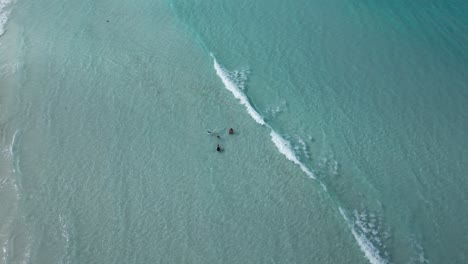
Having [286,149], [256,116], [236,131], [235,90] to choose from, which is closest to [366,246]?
[286,149]

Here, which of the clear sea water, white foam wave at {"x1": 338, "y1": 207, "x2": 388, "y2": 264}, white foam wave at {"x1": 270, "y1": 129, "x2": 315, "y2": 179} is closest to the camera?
white foam wave at {"x1": 338, "y1": 207, "x2": 388, "y2": 264}

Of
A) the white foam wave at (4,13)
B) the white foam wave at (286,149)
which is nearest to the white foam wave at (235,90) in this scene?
the white foam wave at (286,149)

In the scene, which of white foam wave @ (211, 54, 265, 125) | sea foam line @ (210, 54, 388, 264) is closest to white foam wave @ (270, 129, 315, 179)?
sea foam line @ (210, 54, 388, 264)

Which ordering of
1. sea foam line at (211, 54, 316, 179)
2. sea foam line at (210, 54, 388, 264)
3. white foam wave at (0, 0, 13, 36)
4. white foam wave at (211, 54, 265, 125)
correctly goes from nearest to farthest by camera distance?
1. sea foam line at (210, 54, 388, 264)
2. sea foam line at (211, 54, 316, 179)
3. white foam wave at (211, 54, 265, 125)
4. white foam wave at (0, 0, 13, 36)

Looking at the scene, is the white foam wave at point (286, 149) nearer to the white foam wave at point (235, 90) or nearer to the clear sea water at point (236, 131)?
the clear sea water at point (236, 131)

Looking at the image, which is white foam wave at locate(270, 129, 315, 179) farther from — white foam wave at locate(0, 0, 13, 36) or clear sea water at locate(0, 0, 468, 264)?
white foam wave at locate(0, 0, 13, 36)

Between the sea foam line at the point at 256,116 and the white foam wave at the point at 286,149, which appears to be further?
the sea foam line at the point at 256,116

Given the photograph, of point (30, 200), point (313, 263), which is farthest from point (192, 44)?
point (313, 263)
